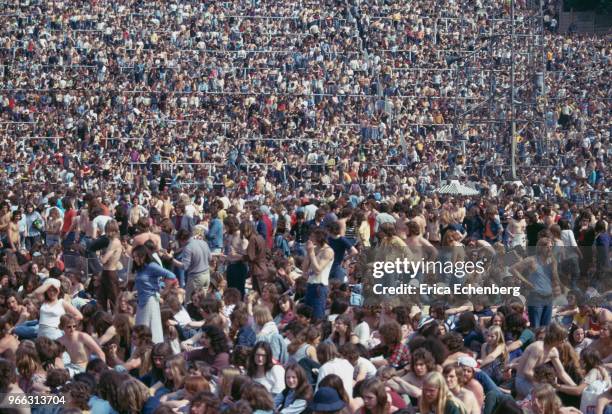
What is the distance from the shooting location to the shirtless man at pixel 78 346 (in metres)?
12.6

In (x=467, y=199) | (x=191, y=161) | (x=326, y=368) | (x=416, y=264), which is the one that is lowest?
(x=191, y=161)

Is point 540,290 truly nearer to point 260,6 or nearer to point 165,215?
point 165,215

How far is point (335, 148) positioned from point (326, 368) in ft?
91.1

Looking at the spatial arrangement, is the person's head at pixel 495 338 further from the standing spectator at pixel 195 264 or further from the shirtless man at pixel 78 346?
the standing spectator at pixel 195 264

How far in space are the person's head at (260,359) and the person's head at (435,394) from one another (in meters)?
1.69

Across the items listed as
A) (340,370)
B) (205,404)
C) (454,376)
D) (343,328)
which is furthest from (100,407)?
(343,328)

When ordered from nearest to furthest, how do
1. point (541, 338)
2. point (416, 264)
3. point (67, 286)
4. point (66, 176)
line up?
point (541, 338) → point (67, 286) → point (416, 264) → point (66, 176)

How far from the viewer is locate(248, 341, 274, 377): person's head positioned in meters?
11.5

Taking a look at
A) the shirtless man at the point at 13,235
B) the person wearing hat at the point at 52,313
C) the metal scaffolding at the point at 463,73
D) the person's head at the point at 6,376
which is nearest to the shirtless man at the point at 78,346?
the person wearing hat at the point at 52,313

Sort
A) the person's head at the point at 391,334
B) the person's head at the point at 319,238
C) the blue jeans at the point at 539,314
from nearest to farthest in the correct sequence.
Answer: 1. the person's head at the point at 391,334
2. the blue jeans at the point at 539,314
3. the person's head at the point at 319,238

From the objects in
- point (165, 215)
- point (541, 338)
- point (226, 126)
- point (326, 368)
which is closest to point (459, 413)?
point (326, 368)

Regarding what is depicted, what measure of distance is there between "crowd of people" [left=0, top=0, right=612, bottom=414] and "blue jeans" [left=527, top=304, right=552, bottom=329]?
3 cm

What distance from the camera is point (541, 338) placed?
40.9ft

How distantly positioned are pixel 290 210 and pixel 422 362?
12.9 meters
